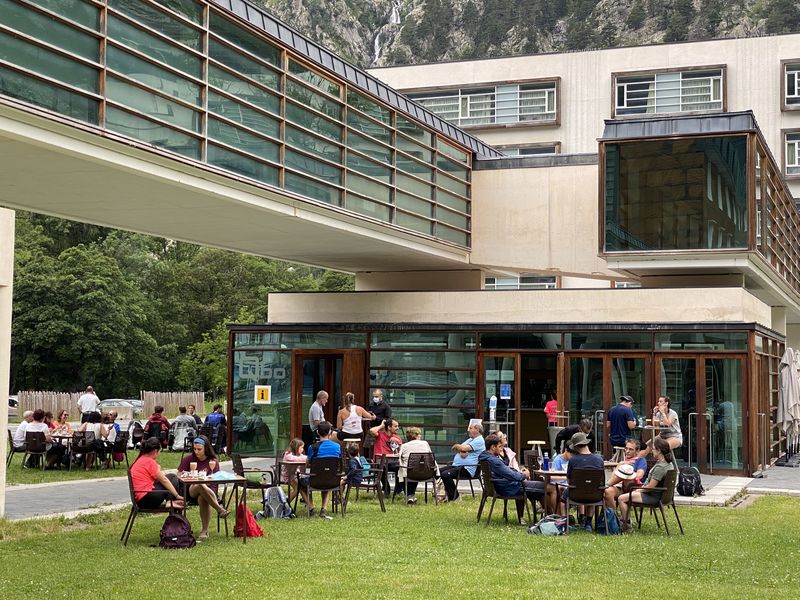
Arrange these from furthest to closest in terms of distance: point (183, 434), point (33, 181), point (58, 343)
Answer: point (58, 343), point (183, 434), point (33, 181)

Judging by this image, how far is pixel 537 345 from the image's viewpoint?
23.1 m

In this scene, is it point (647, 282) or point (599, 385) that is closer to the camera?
point (599, 385)

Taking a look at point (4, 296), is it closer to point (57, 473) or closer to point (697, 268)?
point (57, 473)

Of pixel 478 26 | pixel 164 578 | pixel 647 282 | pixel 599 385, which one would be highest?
pixel 478 26

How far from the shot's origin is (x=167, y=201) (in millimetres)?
16078

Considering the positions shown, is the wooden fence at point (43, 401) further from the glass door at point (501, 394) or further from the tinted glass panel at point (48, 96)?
the tinted glass panel at point (48, 96)

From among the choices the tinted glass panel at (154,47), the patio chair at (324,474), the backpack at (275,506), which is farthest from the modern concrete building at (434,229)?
the patio chair at (324,474)

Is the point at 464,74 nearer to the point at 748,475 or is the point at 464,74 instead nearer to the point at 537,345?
the point at 537,345

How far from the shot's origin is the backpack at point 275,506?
14430 mm

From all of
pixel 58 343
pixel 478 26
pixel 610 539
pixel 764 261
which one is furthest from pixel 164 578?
pixel 478 26

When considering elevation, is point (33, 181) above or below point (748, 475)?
above

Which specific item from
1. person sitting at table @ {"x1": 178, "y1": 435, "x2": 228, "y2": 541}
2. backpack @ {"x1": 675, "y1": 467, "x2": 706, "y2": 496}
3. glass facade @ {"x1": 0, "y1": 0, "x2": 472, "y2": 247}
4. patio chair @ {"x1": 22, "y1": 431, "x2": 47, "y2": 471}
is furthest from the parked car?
person sitting at table @ {"x1": 178, "y1": 435, "x2": 228, "y2": 541}

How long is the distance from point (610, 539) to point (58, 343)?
49.0 meters

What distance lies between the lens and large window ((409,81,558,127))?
140 ft
